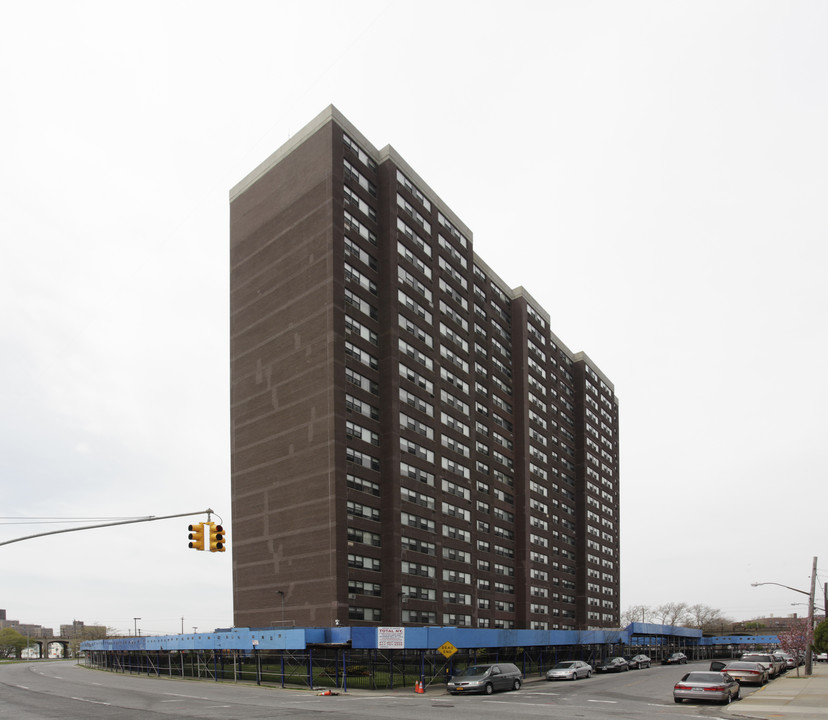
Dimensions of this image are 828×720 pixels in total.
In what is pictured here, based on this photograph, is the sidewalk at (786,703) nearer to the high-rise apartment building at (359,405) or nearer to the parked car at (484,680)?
the parked car at (484,680)

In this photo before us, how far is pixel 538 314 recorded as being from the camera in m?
119

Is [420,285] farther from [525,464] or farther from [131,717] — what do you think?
[131,717]

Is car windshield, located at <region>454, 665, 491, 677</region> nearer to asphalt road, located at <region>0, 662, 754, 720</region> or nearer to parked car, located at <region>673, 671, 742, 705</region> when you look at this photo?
asphalt road, located at <region>0, 662, 754, 720</region>

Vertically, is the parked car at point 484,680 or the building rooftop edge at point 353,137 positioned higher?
the building rooftop edge at point 353,137

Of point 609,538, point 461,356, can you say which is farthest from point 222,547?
point 609,538

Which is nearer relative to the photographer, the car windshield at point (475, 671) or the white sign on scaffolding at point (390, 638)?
the car windshield at point (475, 671)

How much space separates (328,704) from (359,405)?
37958 mm

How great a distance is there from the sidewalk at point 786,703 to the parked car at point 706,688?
0.59 m

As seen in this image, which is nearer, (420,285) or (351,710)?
(351,710)

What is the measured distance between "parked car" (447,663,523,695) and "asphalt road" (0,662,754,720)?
739 millimetres

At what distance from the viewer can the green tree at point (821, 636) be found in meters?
99.7

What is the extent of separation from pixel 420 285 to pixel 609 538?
A: 3162 inches

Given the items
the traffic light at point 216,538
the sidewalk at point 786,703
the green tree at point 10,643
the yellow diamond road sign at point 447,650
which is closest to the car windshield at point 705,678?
the sidewalk at point 786,703

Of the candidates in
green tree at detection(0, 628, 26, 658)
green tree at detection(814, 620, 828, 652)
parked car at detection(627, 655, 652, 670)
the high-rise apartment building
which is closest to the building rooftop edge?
the high-rise apartment building
